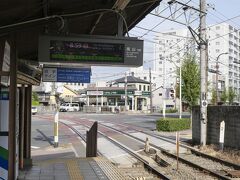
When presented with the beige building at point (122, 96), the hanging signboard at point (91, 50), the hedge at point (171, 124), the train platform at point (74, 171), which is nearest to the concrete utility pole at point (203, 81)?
the train platform at point (74, 171)

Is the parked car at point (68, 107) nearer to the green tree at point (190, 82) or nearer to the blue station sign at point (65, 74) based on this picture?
the green tree at point (190, 82)

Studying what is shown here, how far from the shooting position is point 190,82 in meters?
38.9

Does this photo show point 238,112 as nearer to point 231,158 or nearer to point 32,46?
point 231,158

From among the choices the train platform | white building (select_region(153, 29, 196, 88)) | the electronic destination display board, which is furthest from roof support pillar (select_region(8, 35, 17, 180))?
white building (select_region(153, 29, 196, 88))

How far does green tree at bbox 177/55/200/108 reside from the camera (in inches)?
1515

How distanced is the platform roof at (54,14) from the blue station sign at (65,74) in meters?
7.20

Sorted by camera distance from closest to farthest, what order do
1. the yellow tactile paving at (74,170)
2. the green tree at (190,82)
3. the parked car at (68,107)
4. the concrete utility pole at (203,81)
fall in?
the yellow tactile paving at (74,170) → the concrete utility pole at (203,81) → the green tree at (190,82) → the parked car at (68,107)

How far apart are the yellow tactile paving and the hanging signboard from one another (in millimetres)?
3564

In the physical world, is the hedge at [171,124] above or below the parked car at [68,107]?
below

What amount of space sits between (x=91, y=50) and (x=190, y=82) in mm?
30821

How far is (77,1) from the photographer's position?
26.2ft

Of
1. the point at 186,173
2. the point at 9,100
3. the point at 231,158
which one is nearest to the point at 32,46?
the point at 9,100

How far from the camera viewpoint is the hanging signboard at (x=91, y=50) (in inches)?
332

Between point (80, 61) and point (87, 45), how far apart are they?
33cm
